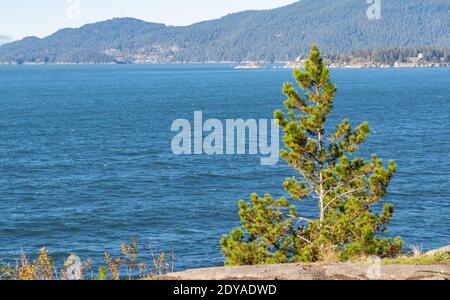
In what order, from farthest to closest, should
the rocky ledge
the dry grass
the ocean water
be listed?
1. the ocean water
2. the dry grass
3. the rocky ledge

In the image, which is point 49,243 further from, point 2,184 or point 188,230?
point 2,184

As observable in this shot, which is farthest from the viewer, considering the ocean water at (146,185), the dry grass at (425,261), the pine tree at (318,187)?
the ocean water at (146,185)

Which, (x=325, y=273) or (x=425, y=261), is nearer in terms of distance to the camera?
(x=325, y=273)

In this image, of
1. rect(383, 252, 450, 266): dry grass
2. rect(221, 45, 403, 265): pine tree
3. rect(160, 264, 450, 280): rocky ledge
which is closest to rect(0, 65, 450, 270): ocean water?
rect(221, 45, 403, 265): pine tree

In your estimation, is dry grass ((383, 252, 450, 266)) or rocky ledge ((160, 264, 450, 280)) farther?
dry grass ((383, 252, 450, 266))

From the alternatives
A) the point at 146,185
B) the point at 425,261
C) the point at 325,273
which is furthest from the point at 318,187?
the point at 146,185

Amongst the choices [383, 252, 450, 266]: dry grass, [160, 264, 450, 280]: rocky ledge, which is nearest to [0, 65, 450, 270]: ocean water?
[383, 252, 450, 266]: dry grass

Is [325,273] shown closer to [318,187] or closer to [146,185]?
[318,187]

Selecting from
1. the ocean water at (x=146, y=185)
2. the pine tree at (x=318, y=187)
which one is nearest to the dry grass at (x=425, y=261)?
the pine tree at (x=318, y=187)

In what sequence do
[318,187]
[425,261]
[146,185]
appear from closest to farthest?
[425,261], [318,187], [146,185]

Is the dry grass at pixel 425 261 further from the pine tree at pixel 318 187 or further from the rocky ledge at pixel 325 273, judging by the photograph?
the pine tree at pixel 318 187

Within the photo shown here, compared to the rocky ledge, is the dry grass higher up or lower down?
lower down

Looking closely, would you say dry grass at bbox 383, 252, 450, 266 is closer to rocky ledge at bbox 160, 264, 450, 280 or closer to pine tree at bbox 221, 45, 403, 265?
rocky ledge at bbox 160, 264, 450, 280

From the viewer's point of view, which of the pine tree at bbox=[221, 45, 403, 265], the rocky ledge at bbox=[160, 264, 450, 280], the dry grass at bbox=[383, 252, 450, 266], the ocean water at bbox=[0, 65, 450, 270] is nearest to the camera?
the rocky ledge at bbox=[160, 264, 450, 280]
